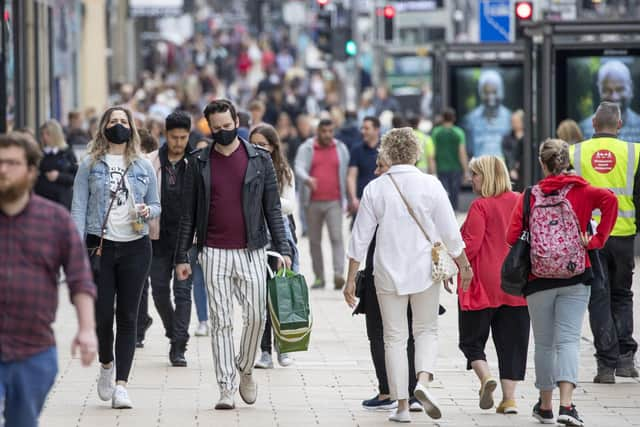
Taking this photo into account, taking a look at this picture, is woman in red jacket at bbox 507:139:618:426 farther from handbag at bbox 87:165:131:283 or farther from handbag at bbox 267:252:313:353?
handbag at bbox 87:165:131:283

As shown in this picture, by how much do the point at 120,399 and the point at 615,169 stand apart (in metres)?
3.57

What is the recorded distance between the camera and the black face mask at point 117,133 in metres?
9.53

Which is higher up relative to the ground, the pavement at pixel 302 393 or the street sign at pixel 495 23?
the street sign at pixel 495 23

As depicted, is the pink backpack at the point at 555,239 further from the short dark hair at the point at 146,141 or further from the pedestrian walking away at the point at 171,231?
the short dark hair at the point at 146,141

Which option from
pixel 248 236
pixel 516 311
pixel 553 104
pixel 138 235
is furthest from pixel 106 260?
pixel 553 104

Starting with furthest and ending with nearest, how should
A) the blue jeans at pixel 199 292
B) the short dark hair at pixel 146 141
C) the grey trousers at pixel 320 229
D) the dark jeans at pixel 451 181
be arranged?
the dark jeans at pixel 451 181
the grey trousers at pixel 320 229
the blue jeans at pixel 199 292
the short dark hair at pixel 146 141

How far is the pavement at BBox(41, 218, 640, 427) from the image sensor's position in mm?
9195

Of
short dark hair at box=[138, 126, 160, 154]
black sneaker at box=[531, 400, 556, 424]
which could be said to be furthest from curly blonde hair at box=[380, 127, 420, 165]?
short dark hair at box=[138, 126, 160, 154]

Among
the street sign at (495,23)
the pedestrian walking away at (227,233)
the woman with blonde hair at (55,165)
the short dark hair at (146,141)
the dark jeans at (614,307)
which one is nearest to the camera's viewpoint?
the pedestrian walking away at (227,233)

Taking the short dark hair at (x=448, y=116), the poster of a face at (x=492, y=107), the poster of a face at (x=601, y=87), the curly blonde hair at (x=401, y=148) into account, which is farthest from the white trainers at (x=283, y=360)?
the poster of a face at (x=492, y=107)

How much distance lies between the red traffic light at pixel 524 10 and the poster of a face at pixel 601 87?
16.2 ft

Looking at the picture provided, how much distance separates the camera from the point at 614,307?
426 inches

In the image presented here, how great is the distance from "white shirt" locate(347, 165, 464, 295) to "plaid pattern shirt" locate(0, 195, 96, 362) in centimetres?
298

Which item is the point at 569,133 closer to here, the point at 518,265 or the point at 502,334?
the point at 502,334
